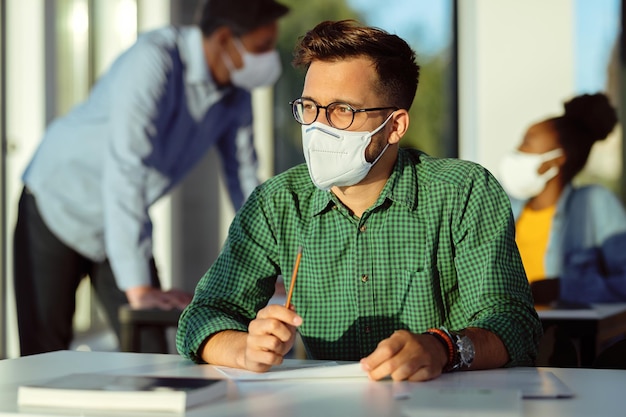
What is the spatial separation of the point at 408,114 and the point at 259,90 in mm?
2877

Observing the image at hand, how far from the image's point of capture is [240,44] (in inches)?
176

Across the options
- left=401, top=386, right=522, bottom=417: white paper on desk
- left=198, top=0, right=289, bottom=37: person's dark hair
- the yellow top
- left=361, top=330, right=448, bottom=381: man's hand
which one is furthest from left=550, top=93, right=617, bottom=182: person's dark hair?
left=401, top=386, right=522, bottom=417: white paper on desk

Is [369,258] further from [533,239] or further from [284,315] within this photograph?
[533,239]

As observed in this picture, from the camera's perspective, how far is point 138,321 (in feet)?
11.3

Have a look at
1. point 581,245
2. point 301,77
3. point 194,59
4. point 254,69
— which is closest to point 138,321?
point 194,59

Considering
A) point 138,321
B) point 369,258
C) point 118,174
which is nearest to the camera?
point 369,258

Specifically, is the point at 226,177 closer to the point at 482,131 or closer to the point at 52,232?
the point at 52,232

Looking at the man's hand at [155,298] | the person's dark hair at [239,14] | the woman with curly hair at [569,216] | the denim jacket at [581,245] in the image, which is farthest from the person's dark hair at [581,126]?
the man's hand at [155,298]

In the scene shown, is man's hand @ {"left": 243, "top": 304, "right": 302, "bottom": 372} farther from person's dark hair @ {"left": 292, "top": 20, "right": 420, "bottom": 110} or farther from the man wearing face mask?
the man wearing face mask

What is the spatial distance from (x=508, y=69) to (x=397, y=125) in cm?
289

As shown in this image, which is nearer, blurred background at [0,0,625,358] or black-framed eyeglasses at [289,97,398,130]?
black-framed eyeglasses at [289,97,398,130]

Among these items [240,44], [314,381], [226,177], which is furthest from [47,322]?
[314,381]

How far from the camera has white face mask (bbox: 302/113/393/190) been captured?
6.38 ft

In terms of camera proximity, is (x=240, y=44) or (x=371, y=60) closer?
(x=371, y=60)
